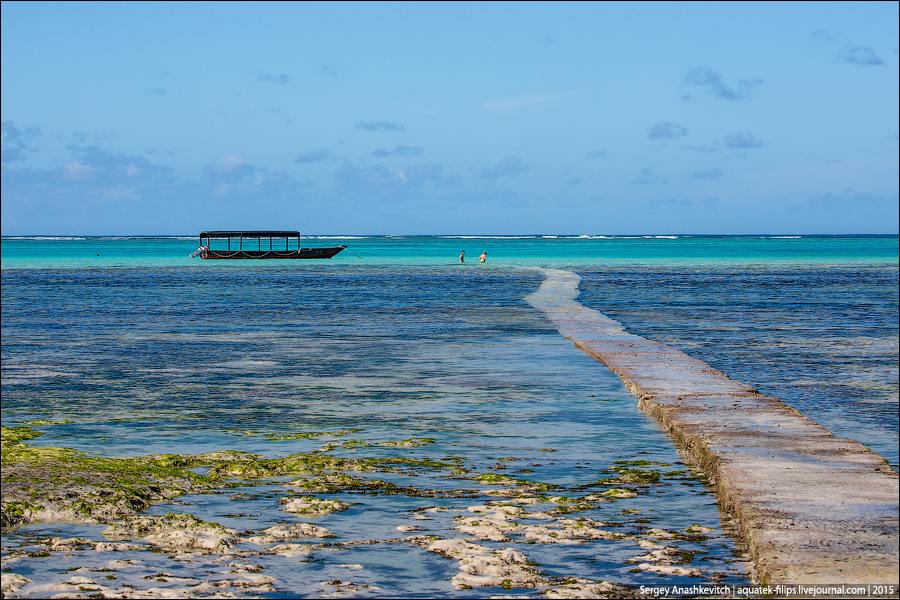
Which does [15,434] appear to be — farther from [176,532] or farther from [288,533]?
[288,533]


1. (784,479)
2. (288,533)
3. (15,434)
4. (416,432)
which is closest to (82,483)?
(288,533)

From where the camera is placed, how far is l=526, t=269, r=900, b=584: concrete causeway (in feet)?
18.0

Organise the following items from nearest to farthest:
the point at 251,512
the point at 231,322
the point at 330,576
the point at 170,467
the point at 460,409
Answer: the point at 330,576 < the point at 251,512 < the point at 170,467 < the point at 460,409 < the point at 231,322

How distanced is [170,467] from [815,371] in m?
10.2

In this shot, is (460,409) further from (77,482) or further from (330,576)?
(330,576)

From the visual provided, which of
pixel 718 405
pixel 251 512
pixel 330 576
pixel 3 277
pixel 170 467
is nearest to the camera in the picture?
pixel 330 576

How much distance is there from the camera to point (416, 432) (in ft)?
32.7

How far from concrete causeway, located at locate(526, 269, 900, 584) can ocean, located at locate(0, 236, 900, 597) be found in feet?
0.86

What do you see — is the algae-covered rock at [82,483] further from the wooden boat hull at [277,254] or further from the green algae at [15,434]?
the wooden boat hull at [277,254]

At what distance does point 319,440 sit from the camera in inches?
377

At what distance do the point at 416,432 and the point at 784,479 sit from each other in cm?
408

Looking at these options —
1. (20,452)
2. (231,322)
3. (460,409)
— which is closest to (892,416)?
(460,409)

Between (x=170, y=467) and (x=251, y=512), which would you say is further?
(x=170, y=467)

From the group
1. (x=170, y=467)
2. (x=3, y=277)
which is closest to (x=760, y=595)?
(x=170, y=467)
